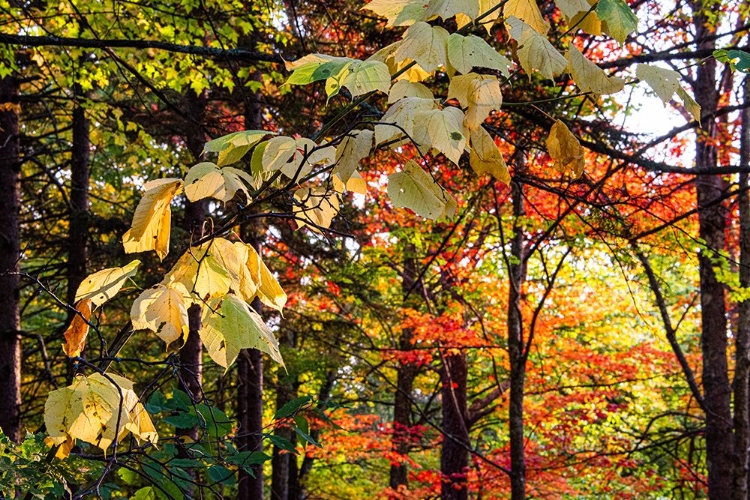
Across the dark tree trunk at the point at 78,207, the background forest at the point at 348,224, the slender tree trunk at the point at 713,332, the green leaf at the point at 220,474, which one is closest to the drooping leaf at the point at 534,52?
the background forest at the point at 348,224

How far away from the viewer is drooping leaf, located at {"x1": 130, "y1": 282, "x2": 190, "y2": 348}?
39.5 inches

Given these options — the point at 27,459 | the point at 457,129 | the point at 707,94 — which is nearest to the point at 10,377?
the point at 27,459

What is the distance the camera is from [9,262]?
655cm

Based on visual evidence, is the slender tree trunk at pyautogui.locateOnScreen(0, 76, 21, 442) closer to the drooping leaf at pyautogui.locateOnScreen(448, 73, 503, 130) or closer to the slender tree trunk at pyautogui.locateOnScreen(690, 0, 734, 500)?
the drooping leaf at pyautogui.locateOnScreen(448, 73, 503, 130)

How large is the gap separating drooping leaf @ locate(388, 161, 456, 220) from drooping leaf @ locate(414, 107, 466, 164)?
0.13 metres

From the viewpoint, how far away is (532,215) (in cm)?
883

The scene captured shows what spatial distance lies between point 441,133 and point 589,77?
10.9 inches

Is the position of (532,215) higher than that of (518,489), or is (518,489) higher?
(532,215)

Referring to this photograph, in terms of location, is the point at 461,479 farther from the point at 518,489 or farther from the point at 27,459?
the point at 27,459

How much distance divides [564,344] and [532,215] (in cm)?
292

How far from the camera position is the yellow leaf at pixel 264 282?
4.09ft

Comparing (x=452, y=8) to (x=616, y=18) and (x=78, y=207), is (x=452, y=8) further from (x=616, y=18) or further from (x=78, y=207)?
(x=78, y=207)

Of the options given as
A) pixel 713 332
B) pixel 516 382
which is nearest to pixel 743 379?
pixel 713 332

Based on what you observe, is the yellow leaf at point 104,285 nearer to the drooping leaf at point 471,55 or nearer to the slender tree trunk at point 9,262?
the drooping leaf at point 471,55
